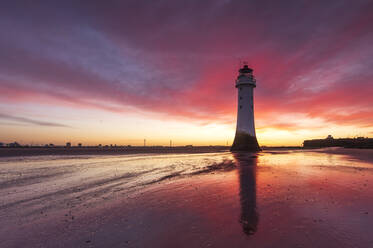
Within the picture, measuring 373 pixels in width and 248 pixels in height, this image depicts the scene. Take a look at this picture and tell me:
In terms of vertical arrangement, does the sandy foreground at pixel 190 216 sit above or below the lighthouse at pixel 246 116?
below

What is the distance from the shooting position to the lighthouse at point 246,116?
3694 cm

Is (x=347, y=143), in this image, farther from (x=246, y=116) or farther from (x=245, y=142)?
(x=246, y=116)

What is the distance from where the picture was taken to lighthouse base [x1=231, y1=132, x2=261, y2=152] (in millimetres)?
37219

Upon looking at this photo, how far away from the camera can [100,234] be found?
175 inches

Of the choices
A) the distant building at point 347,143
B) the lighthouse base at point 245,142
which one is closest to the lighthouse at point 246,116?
the lighthouse base at point 245,142

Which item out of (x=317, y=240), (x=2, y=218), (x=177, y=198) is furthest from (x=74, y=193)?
(x=317, y=240)

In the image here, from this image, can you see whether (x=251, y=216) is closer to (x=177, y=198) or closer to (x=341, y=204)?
(x=177, y=198)

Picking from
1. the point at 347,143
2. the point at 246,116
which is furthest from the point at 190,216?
the point at 347,143

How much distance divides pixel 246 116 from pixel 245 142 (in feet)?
17.5

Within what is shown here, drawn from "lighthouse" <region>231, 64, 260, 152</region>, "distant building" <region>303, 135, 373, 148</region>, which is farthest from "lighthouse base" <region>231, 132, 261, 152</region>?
"distant building" <region>303, 135, 373, 148</region>

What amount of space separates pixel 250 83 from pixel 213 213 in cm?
3591

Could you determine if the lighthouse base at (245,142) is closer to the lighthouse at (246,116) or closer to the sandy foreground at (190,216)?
the lighthouse at (246,116)

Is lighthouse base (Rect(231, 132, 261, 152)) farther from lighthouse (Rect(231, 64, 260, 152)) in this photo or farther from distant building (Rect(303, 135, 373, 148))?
distant building (Rect(303, 135, 373, 148))

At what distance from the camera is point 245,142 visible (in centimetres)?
3750
